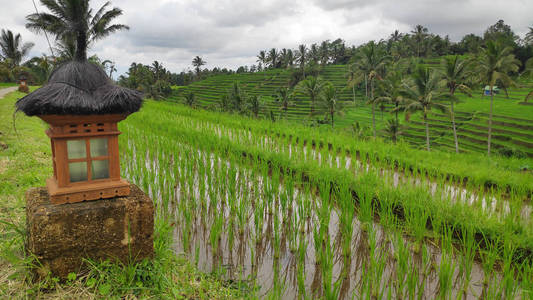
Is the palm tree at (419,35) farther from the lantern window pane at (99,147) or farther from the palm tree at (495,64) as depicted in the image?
the lantern window pane at (99,147)

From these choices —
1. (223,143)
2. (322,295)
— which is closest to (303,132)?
(223,143)

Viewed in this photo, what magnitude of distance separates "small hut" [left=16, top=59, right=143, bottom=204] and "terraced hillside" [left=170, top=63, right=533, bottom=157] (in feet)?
70.7

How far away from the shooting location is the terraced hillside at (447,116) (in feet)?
69.1

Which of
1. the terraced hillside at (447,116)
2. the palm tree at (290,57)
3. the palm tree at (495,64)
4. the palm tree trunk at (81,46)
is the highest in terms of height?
the palm tree at (290,57)

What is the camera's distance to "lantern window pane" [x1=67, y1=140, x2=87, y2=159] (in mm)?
2393

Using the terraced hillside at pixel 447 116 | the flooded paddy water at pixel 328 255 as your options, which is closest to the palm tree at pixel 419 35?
the terraced hillside at pixel 447 116

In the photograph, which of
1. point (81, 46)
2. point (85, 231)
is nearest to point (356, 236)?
point (85, 231)

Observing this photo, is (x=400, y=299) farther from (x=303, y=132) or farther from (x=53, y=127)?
(x=303, y=132)

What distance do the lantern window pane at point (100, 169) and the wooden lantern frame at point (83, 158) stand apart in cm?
2

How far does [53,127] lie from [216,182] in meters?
2.12

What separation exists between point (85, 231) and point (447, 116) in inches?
1154

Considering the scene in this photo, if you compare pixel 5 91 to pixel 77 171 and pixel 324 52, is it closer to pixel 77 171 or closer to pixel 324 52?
pixel 77 171

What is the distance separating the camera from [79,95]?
89.9 inches

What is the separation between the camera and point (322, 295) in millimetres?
2396
